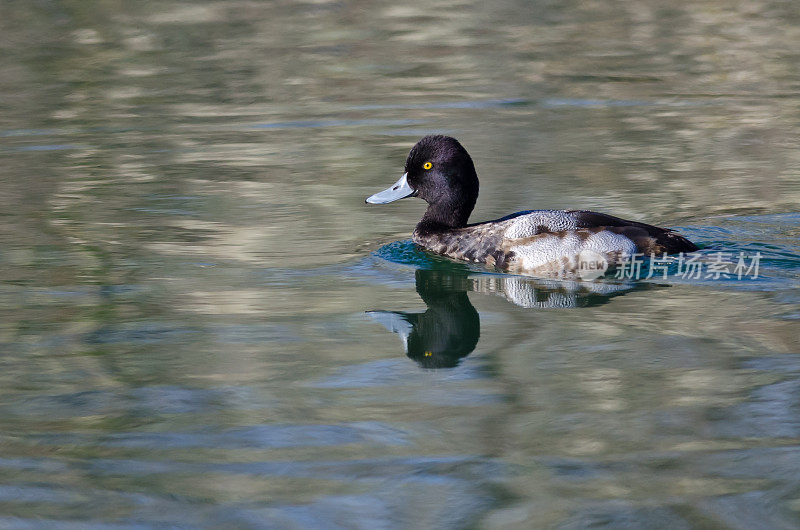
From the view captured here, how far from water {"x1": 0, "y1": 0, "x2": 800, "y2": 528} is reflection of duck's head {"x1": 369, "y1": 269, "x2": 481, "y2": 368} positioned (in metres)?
0.03

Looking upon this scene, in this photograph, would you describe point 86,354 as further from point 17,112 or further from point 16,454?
point 17,112

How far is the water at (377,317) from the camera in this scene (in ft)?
15.9

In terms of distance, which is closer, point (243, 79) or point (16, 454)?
point (16, 454)

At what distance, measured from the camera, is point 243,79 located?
1728 cm

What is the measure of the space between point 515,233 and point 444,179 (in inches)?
40.1

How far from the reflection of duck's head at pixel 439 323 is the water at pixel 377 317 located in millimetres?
28

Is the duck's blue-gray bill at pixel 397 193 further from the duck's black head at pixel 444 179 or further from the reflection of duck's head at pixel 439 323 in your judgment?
the reflection of duck's head at pixel 439 323

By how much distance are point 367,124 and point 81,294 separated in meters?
6.65

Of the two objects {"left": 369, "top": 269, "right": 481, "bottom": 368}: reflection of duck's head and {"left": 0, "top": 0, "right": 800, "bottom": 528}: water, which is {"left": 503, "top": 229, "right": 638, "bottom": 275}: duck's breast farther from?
{"left": 369, "top": 269, "right": 481, "bottom": 368}: reflection of duck's head

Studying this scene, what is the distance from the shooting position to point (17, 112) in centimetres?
1548

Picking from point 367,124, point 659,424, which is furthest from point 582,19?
point 659,424

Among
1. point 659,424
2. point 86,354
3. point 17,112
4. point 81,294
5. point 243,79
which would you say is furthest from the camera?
point 243,79

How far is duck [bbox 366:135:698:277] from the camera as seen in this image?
26.3ft

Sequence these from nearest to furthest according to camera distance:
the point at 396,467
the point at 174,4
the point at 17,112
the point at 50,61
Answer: the point at 396,467, the point at 17,112, the point at 50,61, the point at 174,4
